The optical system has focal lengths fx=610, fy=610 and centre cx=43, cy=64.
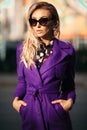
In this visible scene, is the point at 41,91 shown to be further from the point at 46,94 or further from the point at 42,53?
the point at 42,53

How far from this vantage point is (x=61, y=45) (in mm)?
4613

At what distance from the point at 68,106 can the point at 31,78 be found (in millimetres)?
341

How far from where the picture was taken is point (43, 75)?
4449mm

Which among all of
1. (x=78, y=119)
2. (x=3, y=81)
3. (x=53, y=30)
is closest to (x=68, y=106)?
(x=53, y=30)

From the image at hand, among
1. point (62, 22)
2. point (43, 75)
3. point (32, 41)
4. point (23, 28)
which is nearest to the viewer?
point (43, 75)

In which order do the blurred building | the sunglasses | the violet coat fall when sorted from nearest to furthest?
the violet coat
the sunglasses
the blurred building

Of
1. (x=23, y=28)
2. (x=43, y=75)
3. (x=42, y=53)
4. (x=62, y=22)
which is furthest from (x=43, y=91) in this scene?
(x=23, y=28)

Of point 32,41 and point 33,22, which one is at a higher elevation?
point 33,22

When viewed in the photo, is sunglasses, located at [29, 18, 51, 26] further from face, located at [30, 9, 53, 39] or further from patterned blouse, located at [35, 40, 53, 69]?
patterned blouse, located at [35, 40, 53, 69]

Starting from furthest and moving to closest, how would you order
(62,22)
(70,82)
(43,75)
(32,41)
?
1. (62,22)
2. (70,82)
3. (32,41)
4. (43,75)

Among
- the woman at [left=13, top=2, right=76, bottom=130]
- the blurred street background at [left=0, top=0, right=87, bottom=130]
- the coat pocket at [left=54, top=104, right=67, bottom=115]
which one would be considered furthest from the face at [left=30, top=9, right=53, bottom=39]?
the blurred street background at [left=0, top=0, right=87, bottom=130]

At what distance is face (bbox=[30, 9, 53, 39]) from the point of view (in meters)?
4.55

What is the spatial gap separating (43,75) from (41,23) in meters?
0.40

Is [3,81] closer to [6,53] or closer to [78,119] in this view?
[6,53]
